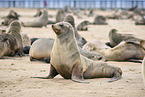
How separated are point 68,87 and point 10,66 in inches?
96.8

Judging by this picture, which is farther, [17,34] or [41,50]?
[17,34]

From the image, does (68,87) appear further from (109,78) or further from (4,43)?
(4,43)

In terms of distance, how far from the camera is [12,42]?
776 centimetres

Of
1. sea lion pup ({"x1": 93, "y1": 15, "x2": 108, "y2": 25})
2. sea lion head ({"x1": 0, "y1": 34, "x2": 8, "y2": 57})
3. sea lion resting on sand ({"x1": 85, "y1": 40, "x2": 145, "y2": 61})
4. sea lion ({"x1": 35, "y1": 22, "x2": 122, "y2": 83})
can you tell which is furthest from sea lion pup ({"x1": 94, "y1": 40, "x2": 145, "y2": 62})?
sea lion pup ({"x1": 93, "y1": 15, "x2": 108, "y2": 25})

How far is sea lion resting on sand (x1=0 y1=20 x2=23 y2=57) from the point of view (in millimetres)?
7448

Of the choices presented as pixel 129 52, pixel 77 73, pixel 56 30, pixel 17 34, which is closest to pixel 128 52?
pixel 129 52

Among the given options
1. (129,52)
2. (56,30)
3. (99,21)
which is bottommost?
(99,21)

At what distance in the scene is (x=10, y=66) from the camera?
6.02 meters

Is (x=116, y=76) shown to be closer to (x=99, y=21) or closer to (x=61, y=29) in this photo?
(x=61, y=29)

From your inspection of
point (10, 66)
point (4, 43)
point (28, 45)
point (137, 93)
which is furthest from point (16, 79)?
point (28, 45)

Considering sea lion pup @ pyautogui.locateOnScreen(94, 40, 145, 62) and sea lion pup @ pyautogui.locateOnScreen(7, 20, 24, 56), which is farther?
sea lion pup @ pyautogui.locateOnScreen(7, 20, 24, 56)

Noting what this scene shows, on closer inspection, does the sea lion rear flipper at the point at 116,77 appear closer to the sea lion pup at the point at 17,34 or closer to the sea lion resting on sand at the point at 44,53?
the sea lion resting on sand at the point at 44,53

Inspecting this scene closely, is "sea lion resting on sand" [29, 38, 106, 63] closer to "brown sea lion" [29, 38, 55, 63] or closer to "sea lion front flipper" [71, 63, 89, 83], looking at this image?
"brown sea lion" [29, 38, 55, 63]

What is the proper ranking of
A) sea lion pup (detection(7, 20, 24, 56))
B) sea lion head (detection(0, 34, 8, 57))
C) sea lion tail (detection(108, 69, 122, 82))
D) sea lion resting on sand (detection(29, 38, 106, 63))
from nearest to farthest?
sea lion tail (detection(108, 69, 122, 82)), sea lion resting on sand (detection(29, 38, 106, 63)), sea lion head (detection(0, 34, 8, 57)), sea lion pup (detection(7, 20, 24, 56))
